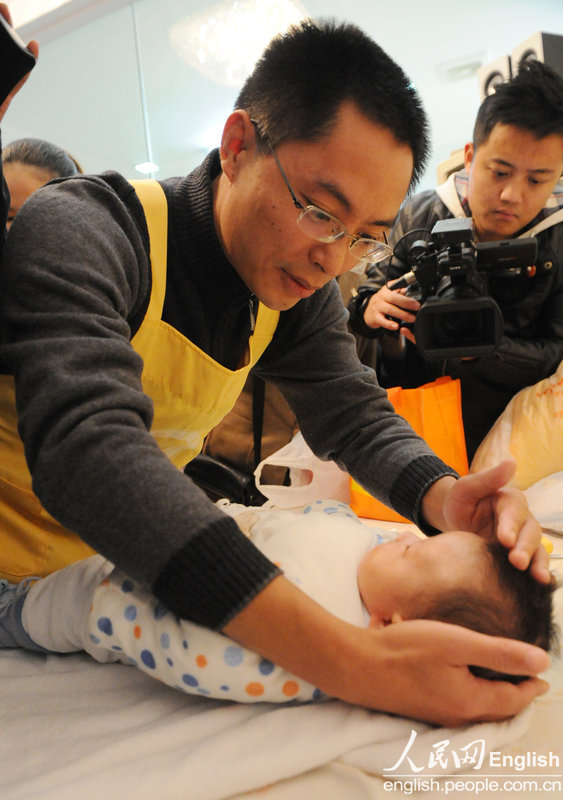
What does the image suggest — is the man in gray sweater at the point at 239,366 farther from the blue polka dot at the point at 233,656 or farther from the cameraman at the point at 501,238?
the cameraman at the point at 501,238

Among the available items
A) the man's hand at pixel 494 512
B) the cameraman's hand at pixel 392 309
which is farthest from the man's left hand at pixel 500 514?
the cameraman's hand at pixel 392 309

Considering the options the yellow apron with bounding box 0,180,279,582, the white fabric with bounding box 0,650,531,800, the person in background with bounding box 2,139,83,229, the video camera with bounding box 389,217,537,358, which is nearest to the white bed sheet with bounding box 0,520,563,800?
the white fabric with bounding box 0,650,531,800

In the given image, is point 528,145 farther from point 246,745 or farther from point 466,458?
point 246,745

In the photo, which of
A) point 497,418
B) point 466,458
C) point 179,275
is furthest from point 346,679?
point 497,418

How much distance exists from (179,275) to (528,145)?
116cm

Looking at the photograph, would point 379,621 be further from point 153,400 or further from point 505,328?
point 505,328

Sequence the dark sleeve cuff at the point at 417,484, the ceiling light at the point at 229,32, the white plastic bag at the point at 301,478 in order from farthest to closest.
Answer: the ceiling light at the point at 229,32
the white plastic bag at the point at 301,478
the dark sleeve cuff at the point at 417,484

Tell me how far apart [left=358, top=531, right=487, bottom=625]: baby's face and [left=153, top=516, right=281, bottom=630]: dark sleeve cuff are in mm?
240

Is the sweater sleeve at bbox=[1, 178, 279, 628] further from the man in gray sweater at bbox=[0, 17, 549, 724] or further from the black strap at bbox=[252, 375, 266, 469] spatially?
the black strap at bbox=[252, 375, 266, 469]

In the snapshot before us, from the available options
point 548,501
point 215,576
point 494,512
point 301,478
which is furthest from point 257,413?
point 215,576

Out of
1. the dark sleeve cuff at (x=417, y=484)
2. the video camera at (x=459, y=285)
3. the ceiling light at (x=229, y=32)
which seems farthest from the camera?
the ceiling light at (x=229, y=32)

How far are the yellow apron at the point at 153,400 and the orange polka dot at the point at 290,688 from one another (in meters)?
0.44

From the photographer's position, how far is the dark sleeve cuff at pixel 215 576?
23.0 inches

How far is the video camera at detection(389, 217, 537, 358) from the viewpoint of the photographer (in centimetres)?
134
